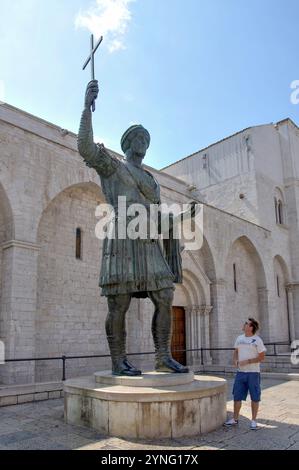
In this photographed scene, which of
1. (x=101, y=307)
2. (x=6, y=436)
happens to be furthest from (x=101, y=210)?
(x=6, y=436)

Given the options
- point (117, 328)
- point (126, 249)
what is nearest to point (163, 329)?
point (117, 328)

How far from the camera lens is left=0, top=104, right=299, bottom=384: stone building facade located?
364 inches

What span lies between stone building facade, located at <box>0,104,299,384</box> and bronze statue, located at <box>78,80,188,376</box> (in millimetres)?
5098

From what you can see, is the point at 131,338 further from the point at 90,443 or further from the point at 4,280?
the point at 90,443

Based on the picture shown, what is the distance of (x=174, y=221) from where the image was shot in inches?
189

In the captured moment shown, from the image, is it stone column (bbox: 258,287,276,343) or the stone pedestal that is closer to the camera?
the stone pedestal

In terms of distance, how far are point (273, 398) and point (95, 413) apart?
13.5 feet

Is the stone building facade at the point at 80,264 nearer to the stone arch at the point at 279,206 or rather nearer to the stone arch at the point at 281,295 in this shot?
the stone arch at the point at 281,295

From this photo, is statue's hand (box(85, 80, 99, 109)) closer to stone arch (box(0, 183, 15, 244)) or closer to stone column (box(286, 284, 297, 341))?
stone arch (box(0, 183, 15, 244))

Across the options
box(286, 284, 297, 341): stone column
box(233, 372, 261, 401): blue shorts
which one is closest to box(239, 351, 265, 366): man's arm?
box(233, 372, 261, 401): blue shorts

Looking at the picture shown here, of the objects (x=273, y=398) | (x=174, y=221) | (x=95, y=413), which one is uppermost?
(x=174, y=221)

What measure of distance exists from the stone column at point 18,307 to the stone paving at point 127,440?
327 cm

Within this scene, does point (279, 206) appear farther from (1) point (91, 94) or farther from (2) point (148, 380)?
(2) point (148, 380)

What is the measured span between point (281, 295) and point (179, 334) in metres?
8.70
